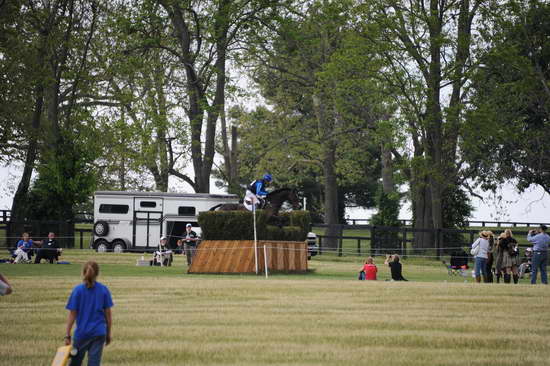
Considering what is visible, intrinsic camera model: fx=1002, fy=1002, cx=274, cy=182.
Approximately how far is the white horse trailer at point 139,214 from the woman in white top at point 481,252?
18.8 m

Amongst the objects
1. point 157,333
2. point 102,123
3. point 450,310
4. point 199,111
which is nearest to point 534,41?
point 199,111

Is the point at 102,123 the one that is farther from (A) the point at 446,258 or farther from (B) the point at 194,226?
(A) the point at 446,258

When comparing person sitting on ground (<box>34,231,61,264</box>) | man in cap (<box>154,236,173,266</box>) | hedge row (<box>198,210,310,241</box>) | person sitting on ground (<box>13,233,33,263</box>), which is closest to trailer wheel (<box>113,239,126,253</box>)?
person sitting on ground (<box>13,233,33,263</box>)

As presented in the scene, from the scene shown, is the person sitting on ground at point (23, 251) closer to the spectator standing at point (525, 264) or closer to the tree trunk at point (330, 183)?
the spectator standing at point (525, 264)

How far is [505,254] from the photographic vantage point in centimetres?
2948

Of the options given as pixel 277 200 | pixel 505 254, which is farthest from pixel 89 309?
pixel 277 200

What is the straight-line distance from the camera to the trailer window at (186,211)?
4541 cm

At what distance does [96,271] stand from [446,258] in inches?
1361

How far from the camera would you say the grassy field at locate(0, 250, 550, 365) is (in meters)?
13.7

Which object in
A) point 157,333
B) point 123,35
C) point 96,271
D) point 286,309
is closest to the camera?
point 96,271

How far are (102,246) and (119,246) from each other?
775 mm

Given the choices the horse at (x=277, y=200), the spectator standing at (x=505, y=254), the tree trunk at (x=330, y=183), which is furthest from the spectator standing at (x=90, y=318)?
the tree trunk at (x=330, y=183)

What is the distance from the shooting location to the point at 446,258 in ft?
144

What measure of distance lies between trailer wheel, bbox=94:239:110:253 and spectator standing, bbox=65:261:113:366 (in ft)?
115
